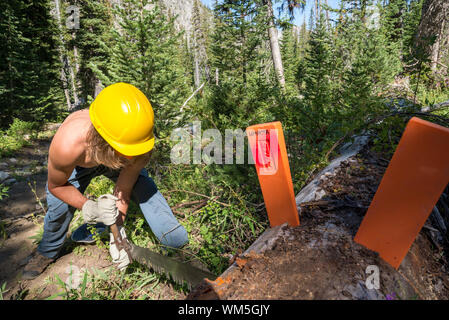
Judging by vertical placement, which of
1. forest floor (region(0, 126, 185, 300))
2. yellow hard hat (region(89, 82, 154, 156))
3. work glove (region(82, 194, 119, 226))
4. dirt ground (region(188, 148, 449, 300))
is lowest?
forest floor (region(0, 126, 185, 300))

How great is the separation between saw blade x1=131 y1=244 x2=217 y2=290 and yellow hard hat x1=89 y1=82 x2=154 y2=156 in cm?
106

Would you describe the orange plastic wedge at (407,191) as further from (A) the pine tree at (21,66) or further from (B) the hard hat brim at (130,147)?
(A) the pine tree at (21,66)

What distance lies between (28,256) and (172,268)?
7.73ft

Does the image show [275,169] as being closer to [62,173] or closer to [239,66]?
[62,173]

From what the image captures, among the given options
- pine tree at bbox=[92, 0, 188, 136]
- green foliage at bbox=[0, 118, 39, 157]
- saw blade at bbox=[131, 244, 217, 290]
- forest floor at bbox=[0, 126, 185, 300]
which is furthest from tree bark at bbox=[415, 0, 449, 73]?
green foliage at bbox=[0, 118, 39, 157]

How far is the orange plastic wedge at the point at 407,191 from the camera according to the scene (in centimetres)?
97

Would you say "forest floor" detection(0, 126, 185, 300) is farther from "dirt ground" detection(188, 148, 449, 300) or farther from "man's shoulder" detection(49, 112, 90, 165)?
"dirt ground" detection(188, 148, 449, 300)

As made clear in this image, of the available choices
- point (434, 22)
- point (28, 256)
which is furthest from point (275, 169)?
point (434, 22)

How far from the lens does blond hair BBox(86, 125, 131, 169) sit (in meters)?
2.03

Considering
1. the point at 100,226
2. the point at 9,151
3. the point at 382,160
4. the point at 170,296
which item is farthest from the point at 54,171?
the point at 9,151

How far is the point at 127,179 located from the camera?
8.23 ft

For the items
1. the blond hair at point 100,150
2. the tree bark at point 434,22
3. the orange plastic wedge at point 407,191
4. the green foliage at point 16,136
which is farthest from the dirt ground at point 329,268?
the green foliage at point 16,136

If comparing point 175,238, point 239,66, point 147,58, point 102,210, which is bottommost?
point 175,238

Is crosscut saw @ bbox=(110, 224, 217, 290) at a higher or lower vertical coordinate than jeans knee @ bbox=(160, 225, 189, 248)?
higher
